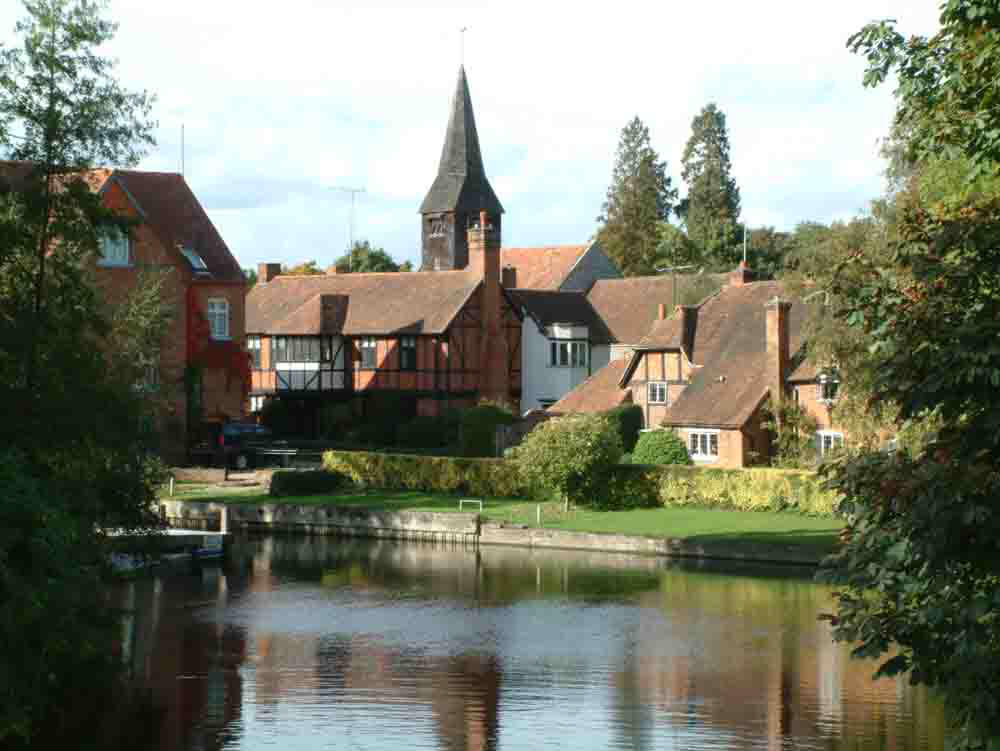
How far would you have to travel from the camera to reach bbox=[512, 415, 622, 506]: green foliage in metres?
48.1

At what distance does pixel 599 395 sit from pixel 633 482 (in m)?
13.1

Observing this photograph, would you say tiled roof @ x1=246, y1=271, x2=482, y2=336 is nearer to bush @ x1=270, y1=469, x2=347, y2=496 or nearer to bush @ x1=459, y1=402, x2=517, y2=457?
bush @ x1=459, y1=402, x2=517, y2=457

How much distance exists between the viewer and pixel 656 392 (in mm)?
60094

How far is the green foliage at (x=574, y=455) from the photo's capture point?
48.1 metres

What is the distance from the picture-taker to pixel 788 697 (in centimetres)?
2573

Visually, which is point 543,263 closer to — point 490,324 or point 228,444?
point 490,324

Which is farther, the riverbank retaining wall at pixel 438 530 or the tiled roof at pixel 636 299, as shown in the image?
the tiled roof at pixel 636 299

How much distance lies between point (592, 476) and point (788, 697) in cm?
2312

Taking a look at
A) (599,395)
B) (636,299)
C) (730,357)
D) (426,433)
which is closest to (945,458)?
(730,357)

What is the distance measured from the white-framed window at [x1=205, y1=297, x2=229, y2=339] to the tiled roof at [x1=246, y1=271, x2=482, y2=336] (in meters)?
9.26

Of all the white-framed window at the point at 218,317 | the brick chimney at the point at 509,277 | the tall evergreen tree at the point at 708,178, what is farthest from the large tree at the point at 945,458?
the tall evergreen tree at the point at 708,178

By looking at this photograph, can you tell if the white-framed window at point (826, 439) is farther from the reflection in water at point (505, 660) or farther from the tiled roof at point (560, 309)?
the tiled roof at point (560, 309)

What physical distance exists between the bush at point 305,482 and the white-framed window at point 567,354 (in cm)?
1793

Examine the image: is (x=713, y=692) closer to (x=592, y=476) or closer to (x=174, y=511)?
(x=592, y=476)
